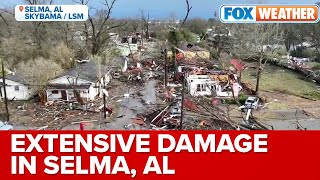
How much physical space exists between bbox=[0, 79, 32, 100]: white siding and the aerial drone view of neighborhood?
40mm

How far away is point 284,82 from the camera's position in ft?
62.8

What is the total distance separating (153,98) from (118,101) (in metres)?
1.53

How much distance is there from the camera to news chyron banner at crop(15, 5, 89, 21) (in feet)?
20.1

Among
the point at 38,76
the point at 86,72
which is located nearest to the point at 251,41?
the point at 86,72

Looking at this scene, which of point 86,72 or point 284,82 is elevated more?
point 86,72

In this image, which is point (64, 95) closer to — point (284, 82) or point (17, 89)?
point (17, 89)

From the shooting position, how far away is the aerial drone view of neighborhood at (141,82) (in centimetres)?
1155

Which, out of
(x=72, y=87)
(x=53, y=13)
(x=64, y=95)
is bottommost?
(x=64, y=95)

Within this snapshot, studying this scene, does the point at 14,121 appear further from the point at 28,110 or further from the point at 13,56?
the point at 13,56

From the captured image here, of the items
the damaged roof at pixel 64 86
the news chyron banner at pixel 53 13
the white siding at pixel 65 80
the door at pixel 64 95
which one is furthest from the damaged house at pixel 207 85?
the news chyron banner at pixel 53 13

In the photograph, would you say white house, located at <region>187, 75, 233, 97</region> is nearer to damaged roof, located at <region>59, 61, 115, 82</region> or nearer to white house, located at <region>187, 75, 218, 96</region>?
white house, located at <region>187, 75, 218, 96</region>

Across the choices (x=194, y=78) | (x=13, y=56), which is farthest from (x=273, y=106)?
(x=13, y=56)

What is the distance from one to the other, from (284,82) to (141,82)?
317 inches

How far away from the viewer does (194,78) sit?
15508 millimetres
